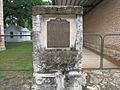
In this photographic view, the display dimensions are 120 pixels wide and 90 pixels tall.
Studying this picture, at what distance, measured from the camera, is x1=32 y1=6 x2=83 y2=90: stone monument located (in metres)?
4.22

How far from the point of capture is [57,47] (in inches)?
172

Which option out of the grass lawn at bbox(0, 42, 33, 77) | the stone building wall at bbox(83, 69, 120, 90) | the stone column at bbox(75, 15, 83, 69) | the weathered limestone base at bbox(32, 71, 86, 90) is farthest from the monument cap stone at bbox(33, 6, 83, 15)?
the grass lawn at bbox(0, 42, 33, 77)

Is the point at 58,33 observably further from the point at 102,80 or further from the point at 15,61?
the point at 15,61

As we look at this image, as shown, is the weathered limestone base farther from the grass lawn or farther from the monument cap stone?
the grass lawn

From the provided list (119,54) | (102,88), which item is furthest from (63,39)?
(119,54)

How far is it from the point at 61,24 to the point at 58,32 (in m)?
0.17

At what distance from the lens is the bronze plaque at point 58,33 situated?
4285 mm

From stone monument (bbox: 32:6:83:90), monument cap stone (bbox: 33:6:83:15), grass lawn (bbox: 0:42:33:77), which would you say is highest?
monument cap stone (bbox: 33:6:83:15)

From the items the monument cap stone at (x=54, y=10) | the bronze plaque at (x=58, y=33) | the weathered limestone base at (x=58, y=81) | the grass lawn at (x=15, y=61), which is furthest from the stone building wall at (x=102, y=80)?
the grass lawn at (x=15, y=61)

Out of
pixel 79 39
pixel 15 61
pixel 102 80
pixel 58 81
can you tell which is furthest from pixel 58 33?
pixel 15 61

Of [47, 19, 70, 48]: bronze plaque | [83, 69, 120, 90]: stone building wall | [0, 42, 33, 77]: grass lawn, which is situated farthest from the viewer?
[0, 42, 33, 77]: grass lawn

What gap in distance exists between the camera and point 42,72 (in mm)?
4371

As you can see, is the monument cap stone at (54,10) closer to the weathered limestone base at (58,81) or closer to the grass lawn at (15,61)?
the weathered limestone base at (58,81)

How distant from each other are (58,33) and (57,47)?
0.28m
